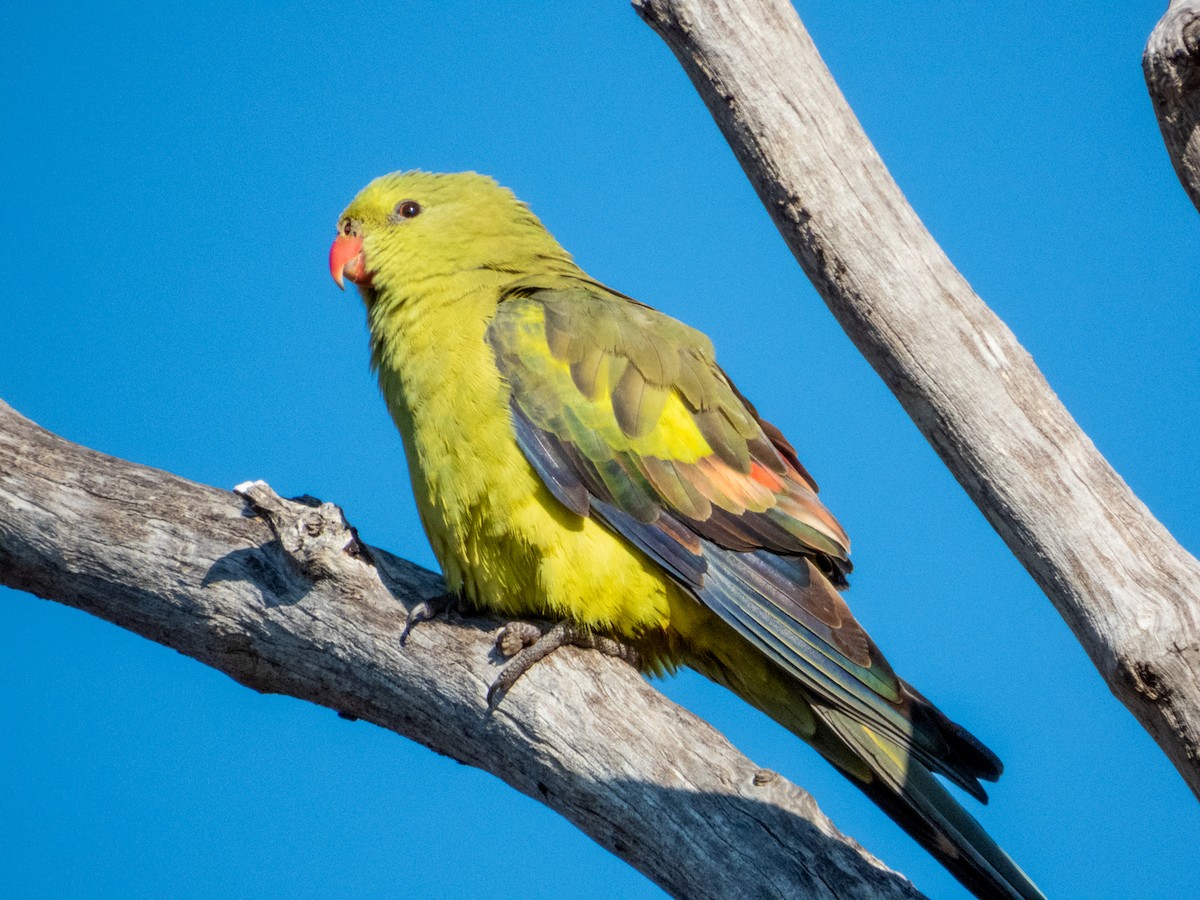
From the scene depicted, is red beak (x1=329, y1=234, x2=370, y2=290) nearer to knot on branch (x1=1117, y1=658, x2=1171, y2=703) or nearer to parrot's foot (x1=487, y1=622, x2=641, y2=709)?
parrot's foot (x1=487, y1=622, x2=641, y2=709)

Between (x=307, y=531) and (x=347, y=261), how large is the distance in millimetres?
1737

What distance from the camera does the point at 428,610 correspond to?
465cm

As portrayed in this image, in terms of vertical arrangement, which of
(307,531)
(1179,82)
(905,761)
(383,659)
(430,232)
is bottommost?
(905,761)

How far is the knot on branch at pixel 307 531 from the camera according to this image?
454 centimetres

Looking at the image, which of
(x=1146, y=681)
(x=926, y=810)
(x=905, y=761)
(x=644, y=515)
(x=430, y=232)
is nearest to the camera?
(x=1146, y=681)

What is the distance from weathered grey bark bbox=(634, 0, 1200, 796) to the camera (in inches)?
126

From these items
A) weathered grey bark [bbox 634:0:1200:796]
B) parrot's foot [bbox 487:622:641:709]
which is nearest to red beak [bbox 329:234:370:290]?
parrot's foot [bbox 487:622:641:709]

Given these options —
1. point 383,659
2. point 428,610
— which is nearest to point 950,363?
point 428,610

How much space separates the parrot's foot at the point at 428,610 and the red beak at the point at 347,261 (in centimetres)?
175

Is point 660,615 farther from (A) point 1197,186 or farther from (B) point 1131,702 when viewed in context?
(A) point 1197,186

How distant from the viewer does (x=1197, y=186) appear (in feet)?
11.7

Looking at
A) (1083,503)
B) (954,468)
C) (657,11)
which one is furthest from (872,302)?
(657,11)

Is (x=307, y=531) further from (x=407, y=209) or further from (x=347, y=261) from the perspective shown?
(x=407, y=209)

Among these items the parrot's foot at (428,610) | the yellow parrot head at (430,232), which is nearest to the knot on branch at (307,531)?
the parrot's foot at (428,610)
